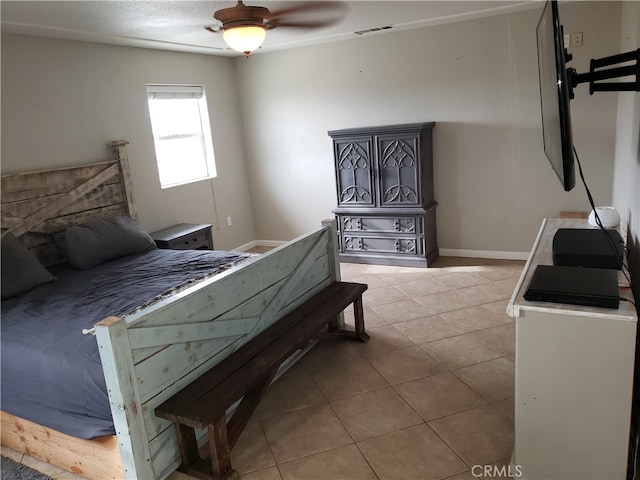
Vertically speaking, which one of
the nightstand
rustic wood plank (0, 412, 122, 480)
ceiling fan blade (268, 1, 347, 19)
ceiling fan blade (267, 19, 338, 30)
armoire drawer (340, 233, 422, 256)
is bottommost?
rustic wood plank (0, 412, 122, 480)

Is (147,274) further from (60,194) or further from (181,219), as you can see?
(181,219)

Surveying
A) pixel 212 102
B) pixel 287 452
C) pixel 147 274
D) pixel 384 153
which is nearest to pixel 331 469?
pixel 287 452

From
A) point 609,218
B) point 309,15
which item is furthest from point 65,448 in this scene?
point 309,15

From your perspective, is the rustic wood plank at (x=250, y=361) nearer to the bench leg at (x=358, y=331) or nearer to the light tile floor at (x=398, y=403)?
the bench leg at (x=358, y=331)

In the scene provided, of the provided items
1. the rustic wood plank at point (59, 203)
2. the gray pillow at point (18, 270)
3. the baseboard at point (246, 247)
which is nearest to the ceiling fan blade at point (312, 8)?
the rustic wood plank at point (59, 203)

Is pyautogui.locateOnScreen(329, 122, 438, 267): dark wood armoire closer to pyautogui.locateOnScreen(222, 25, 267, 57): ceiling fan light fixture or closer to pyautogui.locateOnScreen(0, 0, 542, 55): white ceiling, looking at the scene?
pyautogui.locateOnScreen(0, 0, 542, 55): white ceiling

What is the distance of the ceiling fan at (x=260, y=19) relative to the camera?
293 cm

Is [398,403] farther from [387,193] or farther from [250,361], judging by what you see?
[387,193]

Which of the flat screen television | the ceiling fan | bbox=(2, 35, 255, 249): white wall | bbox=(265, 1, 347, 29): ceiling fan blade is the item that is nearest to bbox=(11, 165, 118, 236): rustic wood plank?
bbox=(2, 35, 255, 249): white wall

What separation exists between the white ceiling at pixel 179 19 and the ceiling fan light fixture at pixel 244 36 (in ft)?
1.07

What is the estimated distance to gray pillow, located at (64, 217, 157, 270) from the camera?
3617mm

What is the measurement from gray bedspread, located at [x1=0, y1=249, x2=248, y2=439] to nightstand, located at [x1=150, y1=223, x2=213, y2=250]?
1.15 metres

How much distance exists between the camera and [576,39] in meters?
4.27

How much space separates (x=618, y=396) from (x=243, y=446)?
66.2 inches
